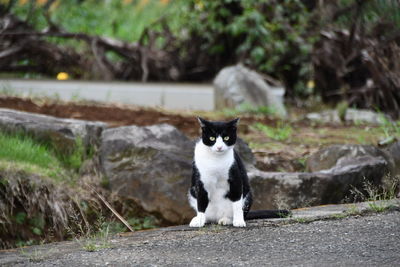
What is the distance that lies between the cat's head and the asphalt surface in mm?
551

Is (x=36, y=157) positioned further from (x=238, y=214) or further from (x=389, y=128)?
(x=389, y=128)

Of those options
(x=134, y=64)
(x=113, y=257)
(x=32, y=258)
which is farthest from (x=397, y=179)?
(x=134, y=64)

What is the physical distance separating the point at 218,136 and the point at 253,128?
10.8ft

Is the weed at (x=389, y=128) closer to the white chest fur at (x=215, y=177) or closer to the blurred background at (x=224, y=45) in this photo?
the blurred background at (x=224, y=45)

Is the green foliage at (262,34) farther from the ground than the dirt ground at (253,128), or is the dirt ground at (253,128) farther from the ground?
the green foliage at (262,34)

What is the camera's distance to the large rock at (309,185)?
5.75 metres

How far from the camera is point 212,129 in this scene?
467cm

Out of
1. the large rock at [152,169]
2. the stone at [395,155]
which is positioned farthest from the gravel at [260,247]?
the stone at [395,155]

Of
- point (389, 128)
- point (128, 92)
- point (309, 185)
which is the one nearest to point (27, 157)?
point (309, 185)

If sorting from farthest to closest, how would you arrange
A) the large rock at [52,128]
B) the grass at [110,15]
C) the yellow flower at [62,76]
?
1. the grass at [110,15]
2. the yellow flower at [62,76]
3. the large rock at [52,128]

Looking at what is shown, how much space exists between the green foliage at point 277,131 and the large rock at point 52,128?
6.50 feet

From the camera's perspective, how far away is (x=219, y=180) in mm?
4613

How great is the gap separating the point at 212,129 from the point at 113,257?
1184mm

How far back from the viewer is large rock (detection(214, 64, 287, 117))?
368 inches
